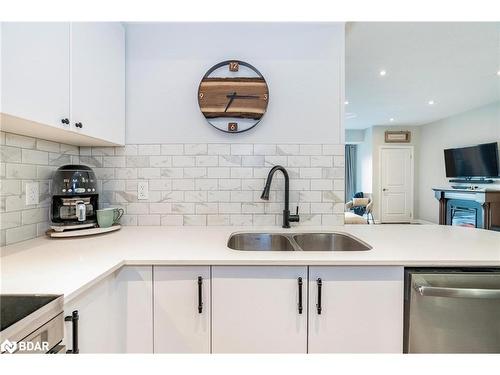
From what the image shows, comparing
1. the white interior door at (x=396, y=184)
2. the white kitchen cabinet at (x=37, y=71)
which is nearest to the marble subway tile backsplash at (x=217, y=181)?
the white kitchen cabinet at (x=37, y=71)

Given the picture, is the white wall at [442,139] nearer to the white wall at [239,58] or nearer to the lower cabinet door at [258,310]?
the white wall at [239,58]

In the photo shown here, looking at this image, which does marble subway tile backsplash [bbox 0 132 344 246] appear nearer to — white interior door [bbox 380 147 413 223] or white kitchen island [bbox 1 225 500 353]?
white kitchen island [bbox 1 225 500 353]

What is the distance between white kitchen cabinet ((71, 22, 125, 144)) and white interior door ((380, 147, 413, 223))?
650cm

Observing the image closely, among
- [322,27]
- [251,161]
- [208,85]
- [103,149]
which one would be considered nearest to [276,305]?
[251,161]

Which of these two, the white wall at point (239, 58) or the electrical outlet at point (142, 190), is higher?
the white wall at point (239, 58)

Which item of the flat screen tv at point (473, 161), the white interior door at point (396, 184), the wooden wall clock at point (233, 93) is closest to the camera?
the wooden wall clock at point (233, 93)

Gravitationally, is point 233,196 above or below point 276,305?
above

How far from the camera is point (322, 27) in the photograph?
1670 millimetres

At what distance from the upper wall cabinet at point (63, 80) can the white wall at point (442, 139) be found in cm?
594

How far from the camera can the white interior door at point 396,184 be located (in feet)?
21.3

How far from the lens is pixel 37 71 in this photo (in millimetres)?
946

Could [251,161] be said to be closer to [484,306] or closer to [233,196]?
[233,196]
